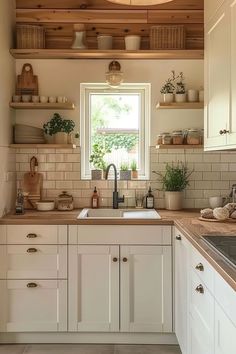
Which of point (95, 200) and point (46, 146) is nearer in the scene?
point (46, 146)

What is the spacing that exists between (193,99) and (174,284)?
145cm

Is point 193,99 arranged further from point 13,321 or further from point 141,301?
point 13,321

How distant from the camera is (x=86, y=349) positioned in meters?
3.09

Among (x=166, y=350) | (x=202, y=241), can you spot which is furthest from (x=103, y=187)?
(x=202, y=241)

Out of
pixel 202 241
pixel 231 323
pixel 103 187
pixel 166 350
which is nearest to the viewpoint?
pixel 231 323

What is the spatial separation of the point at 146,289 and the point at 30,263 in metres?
0.83

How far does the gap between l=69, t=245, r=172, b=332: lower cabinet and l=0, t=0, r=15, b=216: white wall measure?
2.36 feet

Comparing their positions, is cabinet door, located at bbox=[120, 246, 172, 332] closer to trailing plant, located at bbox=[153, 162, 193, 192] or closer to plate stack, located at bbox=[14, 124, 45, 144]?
trailing plant, located at bbox=[153, 162, 193, 192]

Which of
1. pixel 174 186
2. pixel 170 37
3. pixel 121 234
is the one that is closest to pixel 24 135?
pixel 121 234

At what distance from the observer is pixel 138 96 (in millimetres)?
3826

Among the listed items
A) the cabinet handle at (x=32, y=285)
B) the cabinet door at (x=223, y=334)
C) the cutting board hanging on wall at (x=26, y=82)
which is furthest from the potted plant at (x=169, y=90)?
the cabinet door at (x=223, y=334)

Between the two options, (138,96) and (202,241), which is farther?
(138,96)

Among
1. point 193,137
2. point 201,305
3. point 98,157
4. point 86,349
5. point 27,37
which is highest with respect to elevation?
point 27,37

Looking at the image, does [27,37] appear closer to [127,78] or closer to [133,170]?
[127,78]
